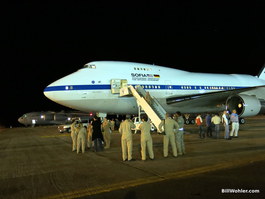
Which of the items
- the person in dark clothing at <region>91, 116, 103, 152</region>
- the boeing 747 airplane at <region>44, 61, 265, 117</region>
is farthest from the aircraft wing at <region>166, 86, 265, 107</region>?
the person in dark clothing at <region>91, 116, 103, 152</region>

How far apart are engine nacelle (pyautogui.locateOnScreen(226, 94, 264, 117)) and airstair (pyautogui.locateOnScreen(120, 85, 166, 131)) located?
242 inches

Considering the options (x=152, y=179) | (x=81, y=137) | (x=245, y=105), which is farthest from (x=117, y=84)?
(x=152, y=179)

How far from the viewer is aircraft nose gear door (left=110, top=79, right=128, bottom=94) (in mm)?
18166

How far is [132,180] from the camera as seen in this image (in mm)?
6078

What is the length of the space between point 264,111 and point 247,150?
11246mm

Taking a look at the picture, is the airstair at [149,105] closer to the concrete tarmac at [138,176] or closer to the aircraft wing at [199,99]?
the aircraft wing at [199,99]

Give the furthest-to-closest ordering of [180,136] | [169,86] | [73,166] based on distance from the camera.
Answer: [169,86], [180,136], [73,166]

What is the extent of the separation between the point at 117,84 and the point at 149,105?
4.46 m

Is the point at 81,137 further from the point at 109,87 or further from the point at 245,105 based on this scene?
the point at 245,105

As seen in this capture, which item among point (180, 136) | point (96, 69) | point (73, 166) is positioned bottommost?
point (73, 166)

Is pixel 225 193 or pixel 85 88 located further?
pixel 85 88

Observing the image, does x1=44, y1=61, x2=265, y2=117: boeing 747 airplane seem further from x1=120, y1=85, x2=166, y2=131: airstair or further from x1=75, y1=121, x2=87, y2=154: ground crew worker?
x1=75, y1=121, x2=87, y2=154: ground crew worker

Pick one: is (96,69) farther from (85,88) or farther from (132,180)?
(132,180)


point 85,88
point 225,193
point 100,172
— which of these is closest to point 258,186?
point 225,193
